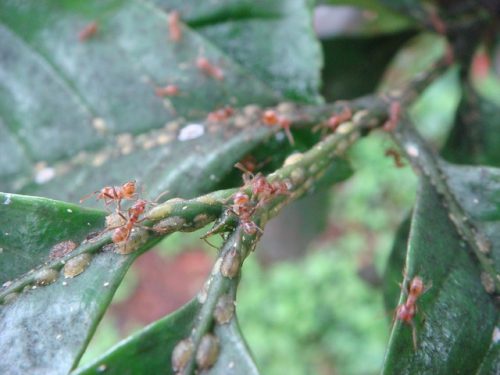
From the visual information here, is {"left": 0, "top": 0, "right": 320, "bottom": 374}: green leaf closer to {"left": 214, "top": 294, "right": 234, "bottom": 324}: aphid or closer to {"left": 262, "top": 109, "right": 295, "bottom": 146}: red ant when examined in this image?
{"left": 262, "top": 109, "right": 295, "bottom": 146}: red ant

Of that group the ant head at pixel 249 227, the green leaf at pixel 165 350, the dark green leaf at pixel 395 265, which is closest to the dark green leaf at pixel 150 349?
the green leaf at pixel 165 350

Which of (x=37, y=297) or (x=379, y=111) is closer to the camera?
(x=37, y=297)

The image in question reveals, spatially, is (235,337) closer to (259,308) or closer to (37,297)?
(37,297)

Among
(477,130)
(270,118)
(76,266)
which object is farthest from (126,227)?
(477,130)

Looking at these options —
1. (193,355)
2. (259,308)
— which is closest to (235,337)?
(193,355)

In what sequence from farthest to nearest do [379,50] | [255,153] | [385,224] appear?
[385,224] → [379,50] → [255,153]

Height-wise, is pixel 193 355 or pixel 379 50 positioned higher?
pixel 193 355

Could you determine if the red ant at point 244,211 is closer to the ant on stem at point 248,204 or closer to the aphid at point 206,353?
the ant on stem at point 248,204
